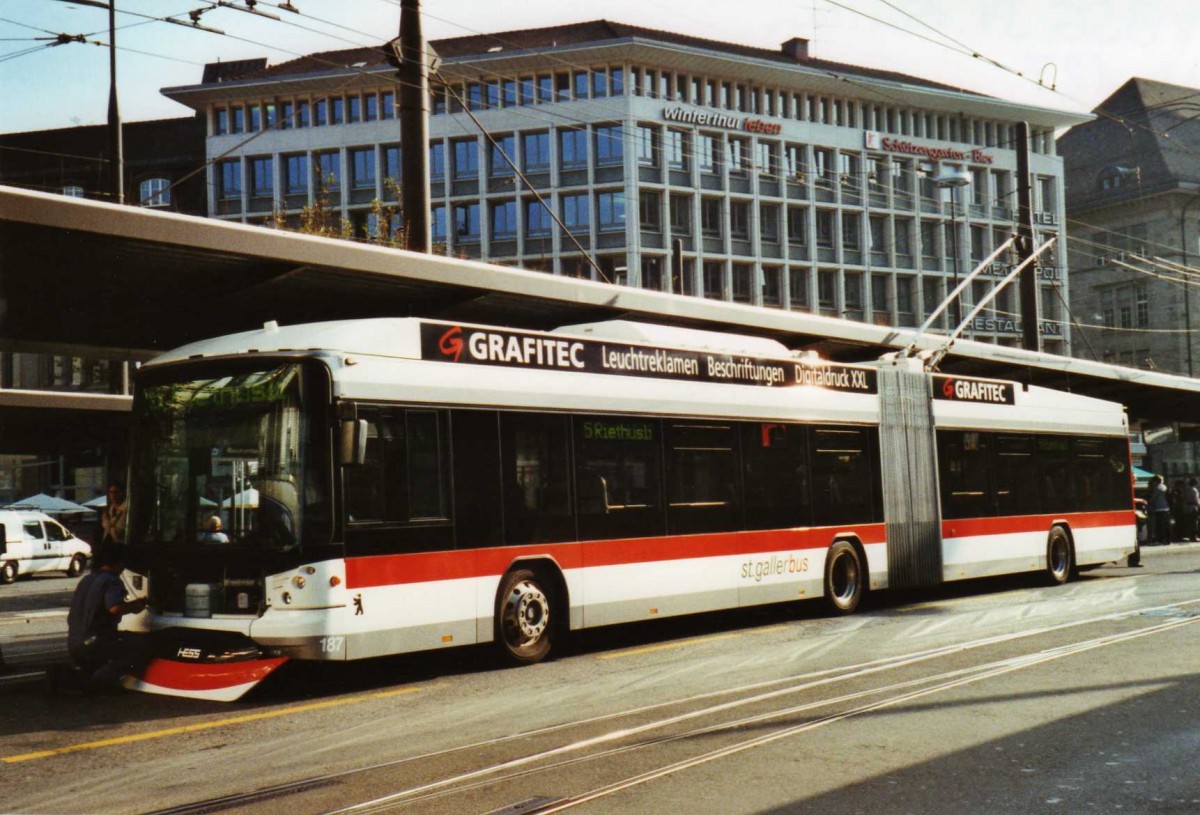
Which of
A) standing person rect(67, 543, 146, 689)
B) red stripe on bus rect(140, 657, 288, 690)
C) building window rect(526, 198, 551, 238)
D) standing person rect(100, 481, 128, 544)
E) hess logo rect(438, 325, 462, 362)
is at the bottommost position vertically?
red stripe on bus rect(140, 657, 288, 690)

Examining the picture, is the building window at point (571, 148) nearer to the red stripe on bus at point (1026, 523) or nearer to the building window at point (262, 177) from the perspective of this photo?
the building window at point (262, 177)

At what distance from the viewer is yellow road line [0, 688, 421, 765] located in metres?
8.44

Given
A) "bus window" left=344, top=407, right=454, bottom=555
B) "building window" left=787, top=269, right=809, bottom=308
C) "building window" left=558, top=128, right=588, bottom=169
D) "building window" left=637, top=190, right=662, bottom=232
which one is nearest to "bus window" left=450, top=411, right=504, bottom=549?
"bus window" left=344, top=407, right=454, bottom=555

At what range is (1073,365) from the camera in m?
28.1

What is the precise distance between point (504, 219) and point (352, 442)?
63.1 meters

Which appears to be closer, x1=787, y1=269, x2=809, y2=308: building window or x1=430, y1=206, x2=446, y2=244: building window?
x1=430, y1=206, x2=446, y2=244: building window

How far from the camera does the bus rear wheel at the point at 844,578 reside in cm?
1650

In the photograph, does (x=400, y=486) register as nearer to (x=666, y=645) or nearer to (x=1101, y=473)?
(x=666, y=645)

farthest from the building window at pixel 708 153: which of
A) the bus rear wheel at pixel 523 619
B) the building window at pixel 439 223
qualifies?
the bus rear wheel at pixel 523 619

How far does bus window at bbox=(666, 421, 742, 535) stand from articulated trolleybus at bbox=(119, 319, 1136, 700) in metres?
0.03

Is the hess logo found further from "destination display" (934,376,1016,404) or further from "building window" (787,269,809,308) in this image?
"building window" (787,269,809,308)

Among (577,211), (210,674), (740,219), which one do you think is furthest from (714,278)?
(210,674)

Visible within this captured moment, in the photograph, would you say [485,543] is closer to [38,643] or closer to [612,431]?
[612,431]

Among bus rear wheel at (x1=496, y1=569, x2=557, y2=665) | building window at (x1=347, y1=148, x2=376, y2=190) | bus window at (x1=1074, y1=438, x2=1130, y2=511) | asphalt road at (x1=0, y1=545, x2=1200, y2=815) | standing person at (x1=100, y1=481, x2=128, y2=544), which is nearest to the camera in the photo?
asphalt road at (x1=0, y1=545, x2=1200, y2=815)
